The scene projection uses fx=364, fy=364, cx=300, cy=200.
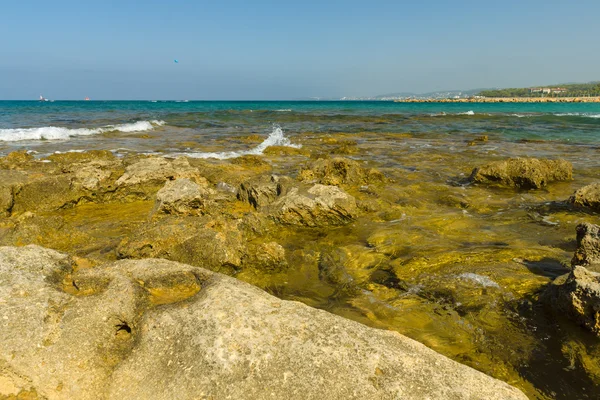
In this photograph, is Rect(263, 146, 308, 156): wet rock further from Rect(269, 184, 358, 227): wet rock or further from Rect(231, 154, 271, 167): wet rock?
Rect(269, 184, 358, 227): wet rock

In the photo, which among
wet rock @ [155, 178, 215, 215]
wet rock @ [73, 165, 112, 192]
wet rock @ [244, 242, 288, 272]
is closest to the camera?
wet rock @ [244, 242, 288, 272]

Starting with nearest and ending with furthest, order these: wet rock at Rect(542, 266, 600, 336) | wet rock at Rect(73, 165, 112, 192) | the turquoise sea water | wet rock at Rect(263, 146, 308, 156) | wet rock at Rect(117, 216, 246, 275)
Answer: wet rock at Rect(542, 266, 600, 336)
wet rock at Rect(117, 216, 246, 275)
wet rock at Rect(73, 165, 112, 192)
wet rock at Rect(263, 146, 308, 156)
the turquoise sea water

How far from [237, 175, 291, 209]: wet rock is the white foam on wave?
148 inches

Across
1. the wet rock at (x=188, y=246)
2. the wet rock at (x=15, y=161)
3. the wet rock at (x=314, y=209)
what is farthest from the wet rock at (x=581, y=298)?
the wet rock at (x=15, y=161)

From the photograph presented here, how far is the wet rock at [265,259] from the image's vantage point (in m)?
4.97

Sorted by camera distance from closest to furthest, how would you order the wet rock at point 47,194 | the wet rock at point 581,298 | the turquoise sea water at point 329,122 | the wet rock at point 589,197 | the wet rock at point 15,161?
the wet rock at point 581,298
the wet rock at point 589,197
the wet rock at point 47,194
the wet rock at point 15,161
the turquoise sea water at point 329,122

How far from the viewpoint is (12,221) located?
6.30 m

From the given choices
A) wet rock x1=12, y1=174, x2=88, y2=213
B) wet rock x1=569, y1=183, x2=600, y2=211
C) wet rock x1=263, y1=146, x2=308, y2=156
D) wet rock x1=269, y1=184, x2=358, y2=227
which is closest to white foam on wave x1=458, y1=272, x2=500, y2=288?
wet rock x1=269, y1=184, x2=358, y2=227

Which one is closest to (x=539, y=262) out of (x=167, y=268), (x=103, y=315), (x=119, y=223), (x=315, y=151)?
(x=167, y=268)

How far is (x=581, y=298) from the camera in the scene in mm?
3422

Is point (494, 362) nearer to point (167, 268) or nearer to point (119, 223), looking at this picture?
point (167, 268)

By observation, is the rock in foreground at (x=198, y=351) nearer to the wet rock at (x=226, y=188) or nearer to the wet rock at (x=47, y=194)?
the wet rock at (x=47, y=194)

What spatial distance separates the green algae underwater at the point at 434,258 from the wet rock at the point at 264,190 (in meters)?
0.29

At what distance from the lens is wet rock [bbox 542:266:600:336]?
132 inches
